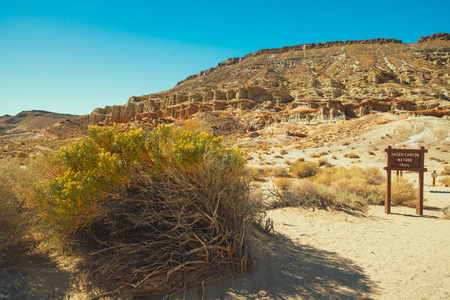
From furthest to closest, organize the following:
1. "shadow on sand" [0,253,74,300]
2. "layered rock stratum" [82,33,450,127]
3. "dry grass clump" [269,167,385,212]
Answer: "layered rock stratum" [82,33,450,127], "dry grass clump" [269,167,385,212], "shadow on sand" [0,253,74,300]

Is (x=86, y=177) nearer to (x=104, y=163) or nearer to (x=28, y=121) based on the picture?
(x=104, y=163)

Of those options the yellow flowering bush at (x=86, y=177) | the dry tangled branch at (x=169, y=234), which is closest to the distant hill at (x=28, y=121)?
the yellow flowering bush at (x=86, y=177)

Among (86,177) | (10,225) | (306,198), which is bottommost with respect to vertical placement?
(306,198)

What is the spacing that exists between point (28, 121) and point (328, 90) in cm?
11325

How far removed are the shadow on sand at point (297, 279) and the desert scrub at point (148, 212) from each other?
27 cm

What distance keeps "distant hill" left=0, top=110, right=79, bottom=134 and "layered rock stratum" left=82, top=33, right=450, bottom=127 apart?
34233mm

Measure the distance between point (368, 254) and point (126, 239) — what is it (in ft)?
15.0

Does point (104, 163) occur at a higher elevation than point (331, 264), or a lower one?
higher

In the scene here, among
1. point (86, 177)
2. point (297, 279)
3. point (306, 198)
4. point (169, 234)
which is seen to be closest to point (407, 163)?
point (306, 198)

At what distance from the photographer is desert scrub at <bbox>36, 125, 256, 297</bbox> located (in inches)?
140

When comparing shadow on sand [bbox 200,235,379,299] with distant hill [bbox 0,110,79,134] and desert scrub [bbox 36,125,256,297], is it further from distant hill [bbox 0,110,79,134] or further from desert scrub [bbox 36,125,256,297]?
distant hill [bbox 0,110,79,134]

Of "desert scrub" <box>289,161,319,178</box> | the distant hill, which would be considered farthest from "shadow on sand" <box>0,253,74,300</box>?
the distant hill

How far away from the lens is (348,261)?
15.4 feet

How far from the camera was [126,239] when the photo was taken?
3930mm
